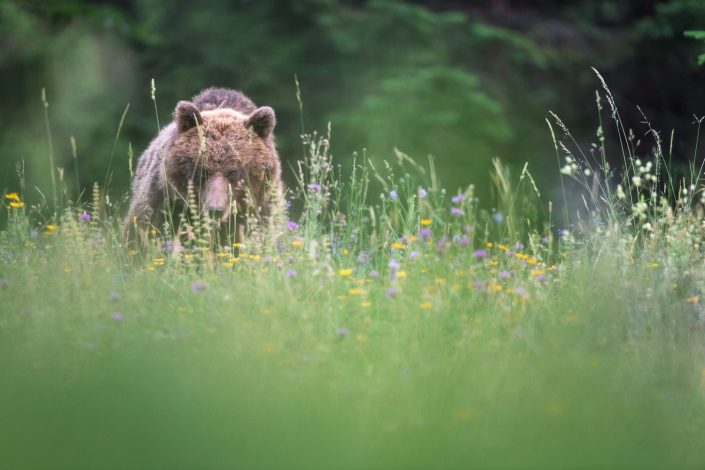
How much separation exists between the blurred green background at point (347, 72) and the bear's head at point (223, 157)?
216 inches

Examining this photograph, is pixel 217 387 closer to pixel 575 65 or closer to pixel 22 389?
pixel 22 389

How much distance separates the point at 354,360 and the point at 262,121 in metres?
3.58

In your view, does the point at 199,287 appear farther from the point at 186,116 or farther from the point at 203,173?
the point at 186,116

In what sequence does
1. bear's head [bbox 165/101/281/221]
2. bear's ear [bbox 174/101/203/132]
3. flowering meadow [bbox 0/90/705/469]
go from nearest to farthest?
flowering meadow [bbox 0/90/705/469] → bear's head [bbox 165/101/281/221] → bear's ear [bbox 174/101/203/132]

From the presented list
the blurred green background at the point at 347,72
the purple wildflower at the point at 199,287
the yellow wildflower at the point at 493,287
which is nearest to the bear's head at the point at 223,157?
the purple wildflower at the point at 199,287

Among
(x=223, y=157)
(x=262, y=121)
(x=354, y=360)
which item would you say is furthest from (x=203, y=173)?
(x=354, y=360)

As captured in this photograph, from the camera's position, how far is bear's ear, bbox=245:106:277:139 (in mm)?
→ 7129

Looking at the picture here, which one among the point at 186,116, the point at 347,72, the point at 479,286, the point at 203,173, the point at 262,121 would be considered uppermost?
the point at 186,116

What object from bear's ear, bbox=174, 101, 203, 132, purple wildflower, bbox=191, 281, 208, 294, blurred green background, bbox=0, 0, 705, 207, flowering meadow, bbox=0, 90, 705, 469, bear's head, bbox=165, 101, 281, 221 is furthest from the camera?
blurred green background, bbox=0, 0, 705, 207

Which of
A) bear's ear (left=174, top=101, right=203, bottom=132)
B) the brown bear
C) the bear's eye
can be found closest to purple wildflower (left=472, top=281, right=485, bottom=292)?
the brown bear

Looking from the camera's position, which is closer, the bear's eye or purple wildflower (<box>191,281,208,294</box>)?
purple wildflower (<box>191,281,208,294</box>)

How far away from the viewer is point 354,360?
401cm

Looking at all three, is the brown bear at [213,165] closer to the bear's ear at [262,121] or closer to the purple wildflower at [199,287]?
the bear's ear at [262,121]

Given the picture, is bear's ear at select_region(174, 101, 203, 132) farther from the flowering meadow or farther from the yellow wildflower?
the yellow wildflower
